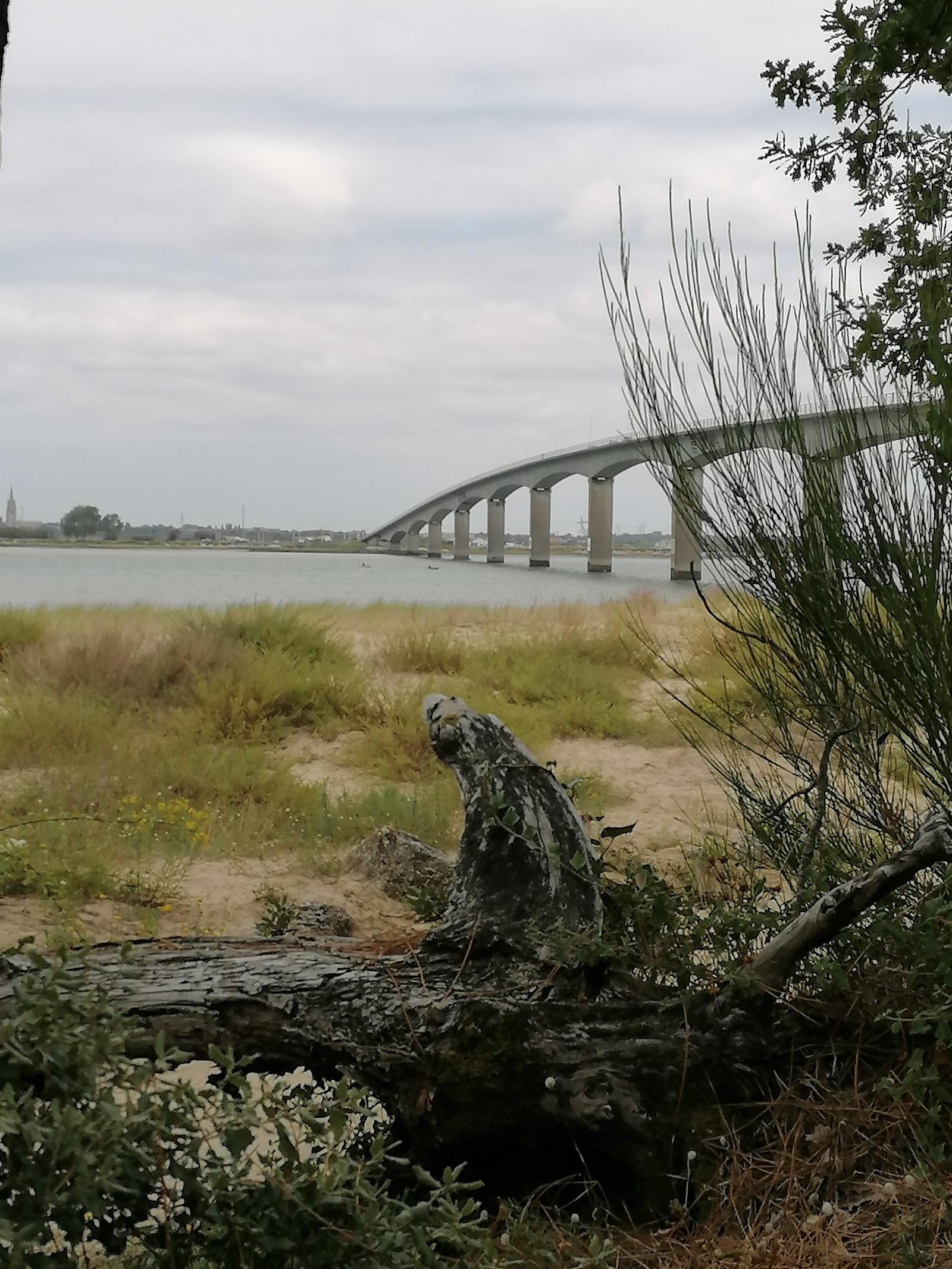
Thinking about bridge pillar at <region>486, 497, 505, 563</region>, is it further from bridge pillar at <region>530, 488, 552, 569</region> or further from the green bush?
the green bush

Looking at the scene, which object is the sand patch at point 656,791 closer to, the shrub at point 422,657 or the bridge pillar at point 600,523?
the shrub at point 422,657

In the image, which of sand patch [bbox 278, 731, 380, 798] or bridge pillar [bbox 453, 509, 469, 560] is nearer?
sand patch [bbox 278, 731, 380, 798]

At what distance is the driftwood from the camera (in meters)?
2.21

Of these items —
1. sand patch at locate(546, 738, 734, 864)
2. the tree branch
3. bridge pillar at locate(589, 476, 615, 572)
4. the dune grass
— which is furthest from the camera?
bridge pillar at locate(589, 476, 615, 572)

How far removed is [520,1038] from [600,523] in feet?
54.3

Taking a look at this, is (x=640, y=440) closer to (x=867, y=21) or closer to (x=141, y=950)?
(x=867, y=21)

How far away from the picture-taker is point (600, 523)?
18406 mm

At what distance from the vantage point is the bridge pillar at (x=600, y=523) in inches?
626

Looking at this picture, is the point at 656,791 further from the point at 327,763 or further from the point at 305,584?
the point at 305,584

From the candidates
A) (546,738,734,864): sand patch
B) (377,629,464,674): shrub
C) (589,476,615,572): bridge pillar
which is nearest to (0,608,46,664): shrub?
(377,629,464,674): shrub

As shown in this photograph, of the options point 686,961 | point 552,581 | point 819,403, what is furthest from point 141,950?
point 552,581

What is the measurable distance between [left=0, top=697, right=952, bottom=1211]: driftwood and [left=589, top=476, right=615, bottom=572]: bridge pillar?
39.6 feet

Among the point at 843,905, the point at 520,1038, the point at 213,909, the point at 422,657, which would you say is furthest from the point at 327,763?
the point at 843,905

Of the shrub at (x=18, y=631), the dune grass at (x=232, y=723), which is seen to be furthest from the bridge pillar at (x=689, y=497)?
the shrub at (x=18, y=631)
